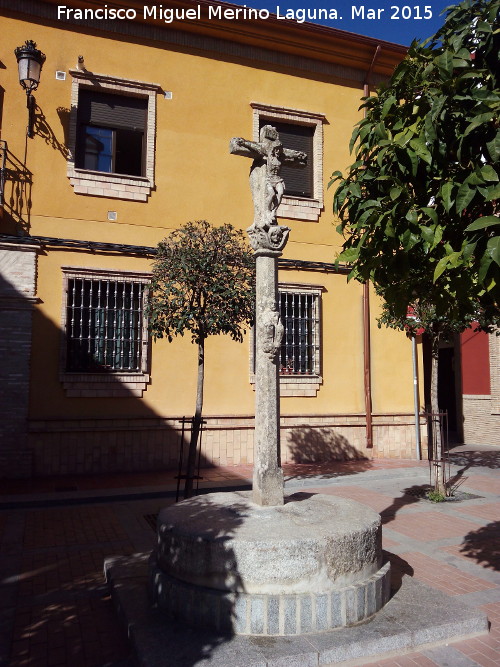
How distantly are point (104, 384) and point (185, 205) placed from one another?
13.4 feet

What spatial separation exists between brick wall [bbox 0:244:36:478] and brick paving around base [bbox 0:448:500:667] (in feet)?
1.86

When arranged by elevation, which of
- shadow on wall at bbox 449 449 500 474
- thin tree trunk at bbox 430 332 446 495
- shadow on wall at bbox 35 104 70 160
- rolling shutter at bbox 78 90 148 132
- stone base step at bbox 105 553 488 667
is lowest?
stone base step at bbox 105 553 488 667

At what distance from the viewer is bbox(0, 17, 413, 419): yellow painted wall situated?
400 inches

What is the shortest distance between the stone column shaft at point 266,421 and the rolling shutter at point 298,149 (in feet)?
26.5

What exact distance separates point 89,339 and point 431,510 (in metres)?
6.73

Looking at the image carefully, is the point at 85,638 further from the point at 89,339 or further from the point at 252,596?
the point at 89,339

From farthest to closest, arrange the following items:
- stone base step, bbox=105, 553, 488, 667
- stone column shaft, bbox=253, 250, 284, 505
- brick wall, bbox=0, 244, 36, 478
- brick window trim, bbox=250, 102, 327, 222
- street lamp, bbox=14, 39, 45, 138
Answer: brick window trim, bbox=250, 102, 327, 222, street lamp, bbox=14, 39, 45, 138, brick wall, bbox=0, 244, 36, 478, stone column shaft, bbox=253, 250, 284, 505, stone base step, bbox=105, 553, 488, 667

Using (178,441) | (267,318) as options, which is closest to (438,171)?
(267,318)

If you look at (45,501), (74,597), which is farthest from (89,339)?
(74,597)

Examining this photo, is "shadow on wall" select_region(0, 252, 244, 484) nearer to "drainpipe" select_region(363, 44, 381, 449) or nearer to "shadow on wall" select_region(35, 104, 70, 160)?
"shadow on wall" select_region(35, 104, 70, 160)

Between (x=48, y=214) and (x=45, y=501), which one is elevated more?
(x=48, y=214)

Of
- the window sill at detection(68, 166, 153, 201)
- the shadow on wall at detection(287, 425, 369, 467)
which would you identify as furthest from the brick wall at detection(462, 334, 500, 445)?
the window sill at detection(68, 166, 153, 201)

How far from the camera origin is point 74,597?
4.75 m

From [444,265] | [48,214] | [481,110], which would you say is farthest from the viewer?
[48,214]
